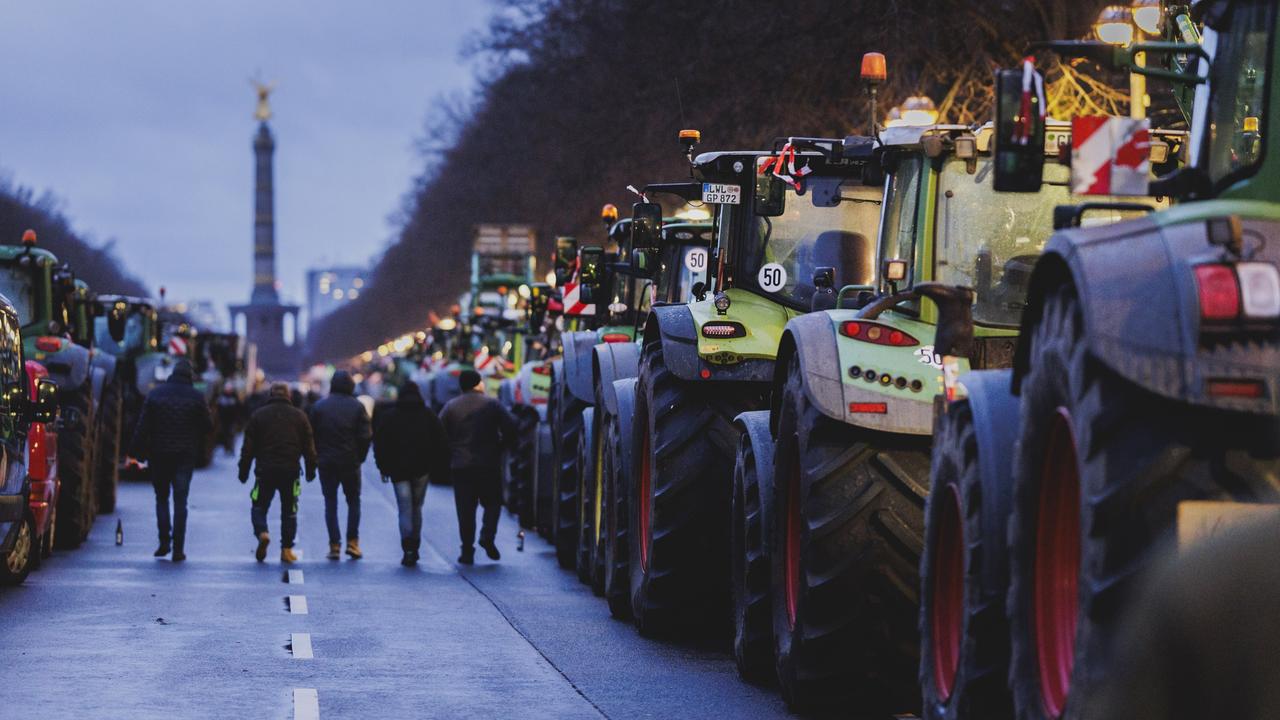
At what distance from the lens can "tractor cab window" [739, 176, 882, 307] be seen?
13.8m

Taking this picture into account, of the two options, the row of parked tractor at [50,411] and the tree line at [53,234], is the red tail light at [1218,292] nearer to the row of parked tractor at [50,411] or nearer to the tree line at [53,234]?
the row of parked tractor at [50,411]

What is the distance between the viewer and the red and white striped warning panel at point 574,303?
23125mm

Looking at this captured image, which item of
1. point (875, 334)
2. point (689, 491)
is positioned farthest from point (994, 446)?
point (689, 491)

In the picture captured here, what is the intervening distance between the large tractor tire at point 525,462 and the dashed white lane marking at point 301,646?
32.8 ft

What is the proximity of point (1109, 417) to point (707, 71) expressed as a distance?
1064 inches

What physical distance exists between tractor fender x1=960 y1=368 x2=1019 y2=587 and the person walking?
44.2 ft

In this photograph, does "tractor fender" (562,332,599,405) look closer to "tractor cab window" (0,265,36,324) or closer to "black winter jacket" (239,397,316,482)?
"black winter jacket" (239,397,316,482)

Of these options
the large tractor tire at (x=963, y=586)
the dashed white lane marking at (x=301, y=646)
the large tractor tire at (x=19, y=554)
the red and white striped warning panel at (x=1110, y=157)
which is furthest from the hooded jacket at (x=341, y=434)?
the red and white striped warning panel at (x=1110, y=157)

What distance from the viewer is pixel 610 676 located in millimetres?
12141

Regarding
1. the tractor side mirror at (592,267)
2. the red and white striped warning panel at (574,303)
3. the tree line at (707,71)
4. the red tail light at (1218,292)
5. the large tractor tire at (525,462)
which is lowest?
the large tractor tire at (525,462)

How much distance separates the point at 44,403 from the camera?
17.0m

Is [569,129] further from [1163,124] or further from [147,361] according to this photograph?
[1163,124]

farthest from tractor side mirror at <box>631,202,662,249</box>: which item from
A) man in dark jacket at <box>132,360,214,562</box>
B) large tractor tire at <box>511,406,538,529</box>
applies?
large tractor tire at <box>511,406,538,529</box>

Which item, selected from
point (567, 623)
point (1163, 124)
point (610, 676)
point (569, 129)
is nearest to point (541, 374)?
point (1163, 124)
